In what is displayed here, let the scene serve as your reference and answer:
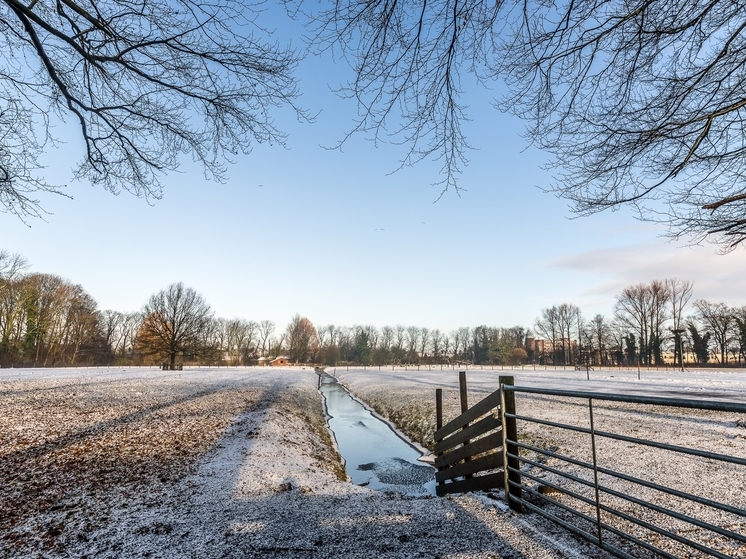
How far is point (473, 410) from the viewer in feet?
17.9

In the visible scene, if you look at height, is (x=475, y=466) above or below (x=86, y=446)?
above

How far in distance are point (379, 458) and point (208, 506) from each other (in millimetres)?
6858

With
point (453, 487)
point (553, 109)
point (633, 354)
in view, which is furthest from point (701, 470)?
point (633, 354)

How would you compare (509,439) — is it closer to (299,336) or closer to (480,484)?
(480,484)

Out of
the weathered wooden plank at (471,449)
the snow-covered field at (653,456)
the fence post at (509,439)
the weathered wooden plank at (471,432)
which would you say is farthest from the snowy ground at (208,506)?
the snow-covered field at (653,456)

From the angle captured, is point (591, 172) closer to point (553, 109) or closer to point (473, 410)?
point (553, 109)

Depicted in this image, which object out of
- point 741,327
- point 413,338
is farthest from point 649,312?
point 413,338

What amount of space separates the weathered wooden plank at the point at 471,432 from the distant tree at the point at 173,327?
127 ft

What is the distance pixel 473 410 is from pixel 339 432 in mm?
10242

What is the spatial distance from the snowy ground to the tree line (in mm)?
33023

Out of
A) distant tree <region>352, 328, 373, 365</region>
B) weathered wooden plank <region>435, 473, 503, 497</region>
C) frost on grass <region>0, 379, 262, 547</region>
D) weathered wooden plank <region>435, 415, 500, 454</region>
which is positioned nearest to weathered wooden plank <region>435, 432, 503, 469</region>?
weathered wooden plank <region>435, 415, 500, 454</region>

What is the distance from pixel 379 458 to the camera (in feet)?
34.9

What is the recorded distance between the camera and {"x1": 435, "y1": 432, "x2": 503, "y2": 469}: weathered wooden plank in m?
4.47

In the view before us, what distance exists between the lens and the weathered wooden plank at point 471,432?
448 cm
